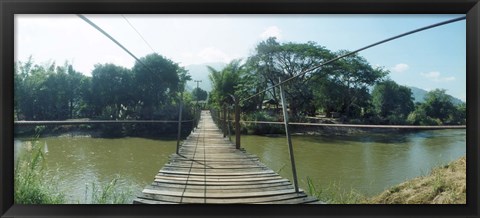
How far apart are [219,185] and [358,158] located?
26.2 feet

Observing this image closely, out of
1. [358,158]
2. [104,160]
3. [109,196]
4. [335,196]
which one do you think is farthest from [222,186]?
[358,158]

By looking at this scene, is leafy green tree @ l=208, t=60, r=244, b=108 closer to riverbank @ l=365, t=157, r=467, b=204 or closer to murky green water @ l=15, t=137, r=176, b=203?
murky green water @ l=15, t=137, r=176, b=203

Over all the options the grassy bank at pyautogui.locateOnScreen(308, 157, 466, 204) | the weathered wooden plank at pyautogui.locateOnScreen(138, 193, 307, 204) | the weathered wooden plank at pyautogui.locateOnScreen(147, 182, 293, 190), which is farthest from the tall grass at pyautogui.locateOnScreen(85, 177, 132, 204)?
the grassy bank at pyautogui.locateOnScreen(308, 157, 466, 204)

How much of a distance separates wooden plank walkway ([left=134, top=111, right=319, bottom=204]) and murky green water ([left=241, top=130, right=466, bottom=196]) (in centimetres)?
104

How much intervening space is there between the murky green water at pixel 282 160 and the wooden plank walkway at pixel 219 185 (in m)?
1.81

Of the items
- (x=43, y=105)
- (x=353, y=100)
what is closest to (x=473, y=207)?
(x=43, y=105)

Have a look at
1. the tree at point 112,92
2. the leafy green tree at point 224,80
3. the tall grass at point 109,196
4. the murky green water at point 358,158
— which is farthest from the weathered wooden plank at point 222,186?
the tree at point 112,92

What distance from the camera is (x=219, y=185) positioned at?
2.11m

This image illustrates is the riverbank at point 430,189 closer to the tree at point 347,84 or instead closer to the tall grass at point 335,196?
the tall grass at point 335,196

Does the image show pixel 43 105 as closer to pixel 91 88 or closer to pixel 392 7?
pixel 91 88

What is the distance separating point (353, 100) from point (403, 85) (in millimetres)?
2650

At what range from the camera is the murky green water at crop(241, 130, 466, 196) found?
5934 mm

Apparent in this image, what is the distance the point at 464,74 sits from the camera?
150cm

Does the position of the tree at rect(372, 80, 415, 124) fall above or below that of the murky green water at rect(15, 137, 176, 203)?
above
